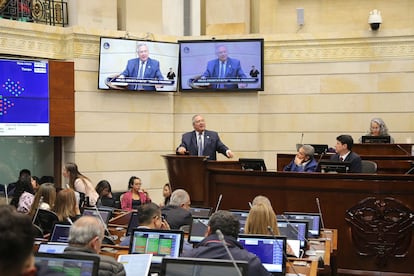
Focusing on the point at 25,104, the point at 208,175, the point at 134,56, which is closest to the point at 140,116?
the point at 134,56

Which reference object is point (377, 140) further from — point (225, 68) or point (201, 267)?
point (201, 267)

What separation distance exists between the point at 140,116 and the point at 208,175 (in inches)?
171

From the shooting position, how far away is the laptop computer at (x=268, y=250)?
4434mm

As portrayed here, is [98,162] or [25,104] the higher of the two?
[25,104]

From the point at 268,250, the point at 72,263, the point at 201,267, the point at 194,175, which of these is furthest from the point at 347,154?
the point at 72,263

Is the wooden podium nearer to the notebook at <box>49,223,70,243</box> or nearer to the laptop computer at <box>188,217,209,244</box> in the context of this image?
the laptop computer at <box>188,217,209,244</box>

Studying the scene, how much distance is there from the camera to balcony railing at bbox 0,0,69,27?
37.2ft

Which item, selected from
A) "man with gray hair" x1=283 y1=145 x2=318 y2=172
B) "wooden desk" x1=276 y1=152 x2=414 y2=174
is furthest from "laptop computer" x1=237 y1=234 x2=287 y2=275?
"wooden desk" x1=276 y1=152 x2=414 y2=174

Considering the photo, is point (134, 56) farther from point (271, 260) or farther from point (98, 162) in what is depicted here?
point (271, 260)

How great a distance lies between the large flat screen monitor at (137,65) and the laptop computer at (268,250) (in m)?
7.81

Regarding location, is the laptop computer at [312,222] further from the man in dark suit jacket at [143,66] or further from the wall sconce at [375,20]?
the wall sconce at [375,20]

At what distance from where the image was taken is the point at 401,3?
12758mm

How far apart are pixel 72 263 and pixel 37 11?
9529 millimetres

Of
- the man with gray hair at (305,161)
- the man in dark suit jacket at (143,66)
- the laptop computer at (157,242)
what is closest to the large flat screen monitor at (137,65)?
the man in dark suit jacket at (143,66)
